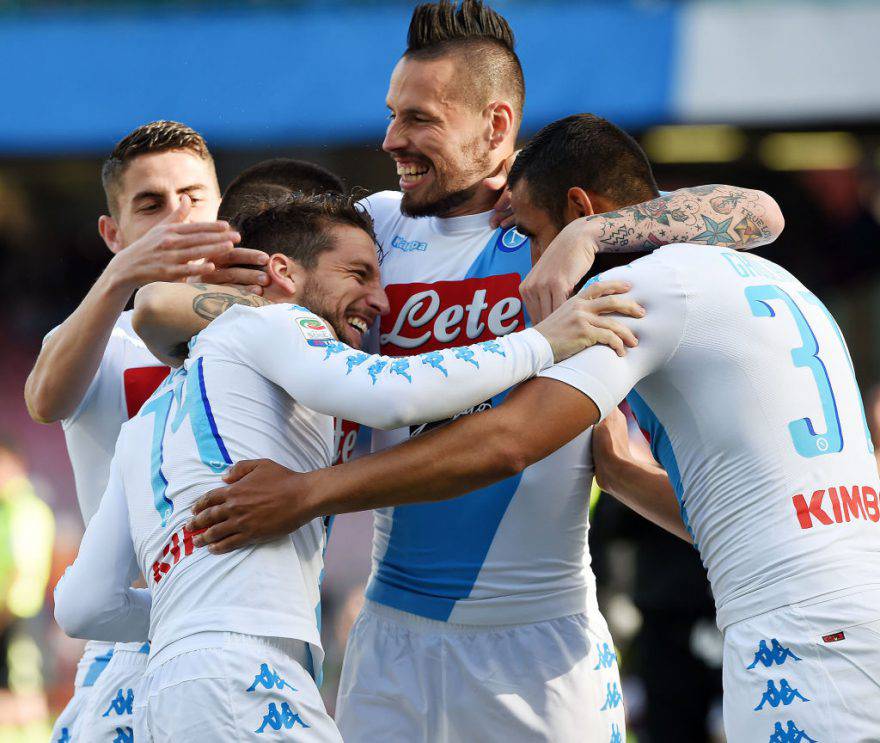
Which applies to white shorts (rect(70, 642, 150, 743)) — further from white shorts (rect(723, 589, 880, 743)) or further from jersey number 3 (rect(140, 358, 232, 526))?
white shorts (rect(723, 589, 880, 743))

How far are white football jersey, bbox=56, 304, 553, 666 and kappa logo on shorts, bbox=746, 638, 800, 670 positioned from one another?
0.88 meters

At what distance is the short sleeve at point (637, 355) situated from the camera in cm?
322

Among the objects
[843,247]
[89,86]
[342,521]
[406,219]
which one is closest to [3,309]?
[89,86]

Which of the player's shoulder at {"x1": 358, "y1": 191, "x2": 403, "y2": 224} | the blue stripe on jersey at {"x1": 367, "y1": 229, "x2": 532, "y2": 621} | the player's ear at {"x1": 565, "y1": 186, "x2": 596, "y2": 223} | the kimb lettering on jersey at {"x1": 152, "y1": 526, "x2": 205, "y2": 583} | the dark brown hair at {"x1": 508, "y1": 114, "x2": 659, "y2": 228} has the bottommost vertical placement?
the kimb lettering on jersey at {"x1": 152, "y1": 526, "x2": 205, "y2": 583}

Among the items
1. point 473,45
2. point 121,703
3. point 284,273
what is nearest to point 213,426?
point 284,273

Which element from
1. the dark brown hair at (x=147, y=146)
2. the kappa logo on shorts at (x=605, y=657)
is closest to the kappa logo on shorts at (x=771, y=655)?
the kappa logo on shorts at (x=605, y=657)

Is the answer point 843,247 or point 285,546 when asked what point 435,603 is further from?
point 843,247

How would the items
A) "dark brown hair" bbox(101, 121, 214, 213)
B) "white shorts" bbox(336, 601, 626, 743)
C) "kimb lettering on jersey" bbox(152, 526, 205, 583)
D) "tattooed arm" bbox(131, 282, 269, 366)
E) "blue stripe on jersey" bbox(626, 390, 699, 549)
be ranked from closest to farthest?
"kimb lettering on jersey" bbox(152, 526, 205, 583)
"blue stripe on jersey" bbox(626, 390, 699, 549)
"tattooed arm" bbox(131, 282, 269, 366)
"white shorts" bbox(336, 601, 626, 743)
"dark brown hair" bbox(101, 121, 214, 213)

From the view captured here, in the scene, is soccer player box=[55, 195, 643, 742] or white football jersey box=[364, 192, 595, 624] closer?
soccer player box=[55, 195, 643, 742]

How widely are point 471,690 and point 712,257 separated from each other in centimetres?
162

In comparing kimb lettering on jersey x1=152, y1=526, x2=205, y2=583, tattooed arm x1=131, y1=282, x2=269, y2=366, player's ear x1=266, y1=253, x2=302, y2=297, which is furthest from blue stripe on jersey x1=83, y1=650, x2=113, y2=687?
player's ear x1=266, y1=253, x2=302, y2=297

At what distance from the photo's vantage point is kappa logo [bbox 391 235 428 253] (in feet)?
14.6

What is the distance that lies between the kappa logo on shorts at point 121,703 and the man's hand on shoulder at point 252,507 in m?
0.97

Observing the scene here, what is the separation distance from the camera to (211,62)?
12125 millimetres
